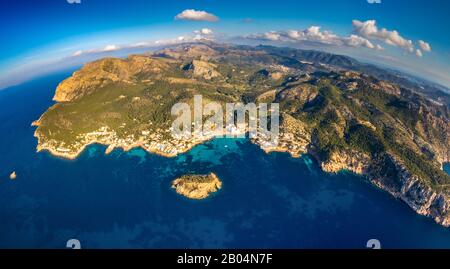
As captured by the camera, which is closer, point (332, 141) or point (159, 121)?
point (332, 141)

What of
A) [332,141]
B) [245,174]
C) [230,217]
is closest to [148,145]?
[245,174]

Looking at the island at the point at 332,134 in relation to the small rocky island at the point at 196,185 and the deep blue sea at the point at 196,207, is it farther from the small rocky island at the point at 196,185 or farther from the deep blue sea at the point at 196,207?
the small rocky island at the point at 196,185
